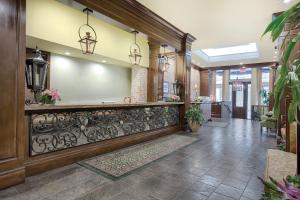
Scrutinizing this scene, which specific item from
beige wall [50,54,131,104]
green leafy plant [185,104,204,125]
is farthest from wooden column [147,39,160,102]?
green leafy plant [185,104,204,125]

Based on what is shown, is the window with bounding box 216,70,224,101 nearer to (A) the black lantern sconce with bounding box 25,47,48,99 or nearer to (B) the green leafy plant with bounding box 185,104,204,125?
(B) the green leafy plant with bounding box 185,104,204,125

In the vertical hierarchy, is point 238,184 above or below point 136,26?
below

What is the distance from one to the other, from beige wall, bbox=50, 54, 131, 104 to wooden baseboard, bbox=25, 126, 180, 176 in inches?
114

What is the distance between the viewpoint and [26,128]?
Answer: 2.39 m

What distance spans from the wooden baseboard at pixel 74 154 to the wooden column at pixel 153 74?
285 cm

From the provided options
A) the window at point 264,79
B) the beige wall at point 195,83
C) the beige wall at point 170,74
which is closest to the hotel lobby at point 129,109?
the beige wall at point 170,74

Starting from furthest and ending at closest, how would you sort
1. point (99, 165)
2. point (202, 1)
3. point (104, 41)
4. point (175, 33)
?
point (104, 41), point (175, 33), point (202, 1), point (99, 165)

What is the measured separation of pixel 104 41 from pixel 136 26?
203 cm

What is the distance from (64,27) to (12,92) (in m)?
3.03

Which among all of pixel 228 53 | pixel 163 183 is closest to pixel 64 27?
pixel 163 183

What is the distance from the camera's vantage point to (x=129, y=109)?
414 centimetres

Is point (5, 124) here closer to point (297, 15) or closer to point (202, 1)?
point (297, 15)

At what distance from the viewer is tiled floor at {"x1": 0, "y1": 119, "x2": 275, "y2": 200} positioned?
2.00 meters

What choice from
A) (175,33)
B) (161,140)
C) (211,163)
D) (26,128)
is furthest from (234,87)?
(26,128)
